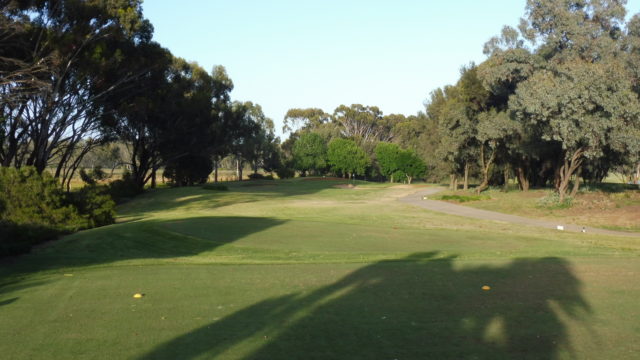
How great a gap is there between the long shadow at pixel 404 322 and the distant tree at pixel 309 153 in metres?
96.7

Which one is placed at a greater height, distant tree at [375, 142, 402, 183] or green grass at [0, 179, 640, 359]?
distant tree at [375, 142, 402, 183]

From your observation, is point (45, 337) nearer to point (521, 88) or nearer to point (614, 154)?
point (521, 88)

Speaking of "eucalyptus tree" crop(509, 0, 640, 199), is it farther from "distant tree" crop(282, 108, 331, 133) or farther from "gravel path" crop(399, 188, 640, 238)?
"distant tree" crop(282, 108, 331, 133)

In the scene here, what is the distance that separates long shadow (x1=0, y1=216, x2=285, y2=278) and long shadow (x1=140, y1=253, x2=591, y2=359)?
5098 mm

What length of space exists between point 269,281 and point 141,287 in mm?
2290

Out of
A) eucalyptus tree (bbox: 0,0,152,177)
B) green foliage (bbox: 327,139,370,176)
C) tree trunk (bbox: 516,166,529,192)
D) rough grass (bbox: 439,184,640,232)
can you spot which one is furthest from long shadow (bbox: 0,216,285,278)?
green foliage (bbox: 327,139,370,176)

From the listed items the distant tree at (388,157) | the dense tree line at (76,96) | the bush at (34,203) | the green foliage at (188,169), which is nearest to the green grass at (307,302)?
the bush at (34,203)

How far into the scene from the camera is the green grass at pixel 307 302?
6047mm

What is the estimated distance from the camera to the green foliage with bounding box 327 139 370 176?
105m

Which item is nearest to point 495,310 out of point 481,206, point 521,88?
point 521,88

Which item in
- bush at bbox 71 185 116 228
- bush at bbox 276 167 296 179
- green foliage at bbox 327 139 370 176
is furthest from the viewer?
green foliage at bbox 327 139 370 176

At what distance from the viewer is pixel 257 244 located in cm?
1750

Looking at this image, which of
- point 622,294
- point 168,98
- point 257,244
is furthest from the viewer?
point 168,98

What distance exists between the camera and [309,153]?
107562mm
